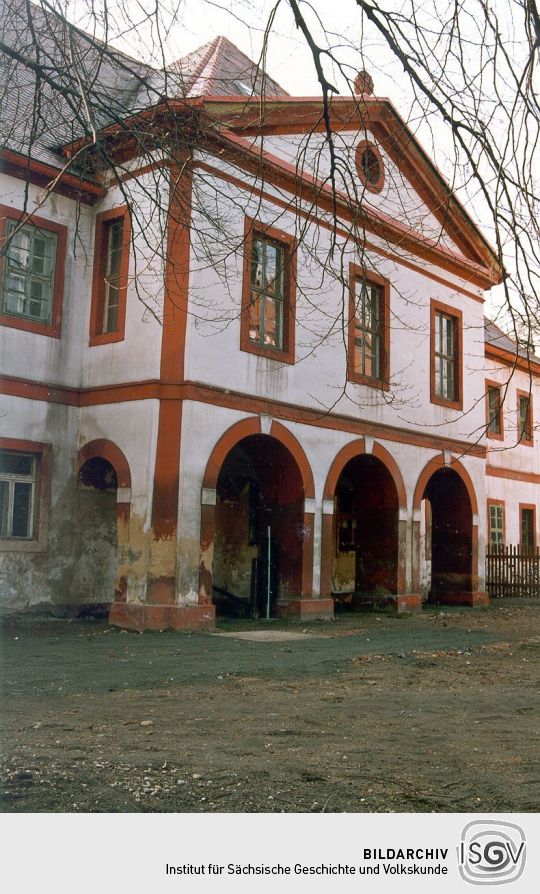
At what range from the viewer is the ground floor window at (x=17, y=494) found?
1391 cm

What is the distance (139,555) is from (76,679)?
456cm

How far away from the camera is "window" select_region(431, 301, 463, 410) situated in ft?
64.5

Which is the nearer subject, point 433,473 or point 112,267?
point 112,267

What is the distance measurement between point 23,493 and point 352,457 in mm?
5998

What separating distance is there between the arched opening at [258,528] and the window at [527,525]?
14356 millimetres

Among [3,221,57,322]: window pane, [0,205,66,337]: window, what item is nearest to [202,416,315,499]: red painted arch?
→ [0,205,66,337]: window

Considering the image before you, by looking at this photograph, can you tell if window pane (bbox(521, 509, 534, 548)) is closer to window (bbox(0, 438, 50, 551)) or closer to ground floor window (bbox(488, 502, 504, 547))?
ground floor window (bbox(488, 502, 504, 547))

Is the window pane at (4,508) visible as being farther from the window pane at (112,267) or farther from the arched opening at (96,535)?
the window pane at (112,267)

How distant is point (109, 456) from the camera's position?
557 inches

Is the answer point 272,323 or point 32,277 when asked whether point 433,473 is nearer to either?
point 272,323

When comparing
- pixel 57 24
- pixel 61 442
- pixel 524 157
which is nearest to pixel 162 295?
pixel 61 442

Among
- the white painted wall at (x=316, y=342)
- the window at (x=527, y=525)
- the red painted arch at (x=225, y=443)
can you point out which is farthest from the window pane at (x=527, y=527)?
the red painted arch at (x=225, y=443)
